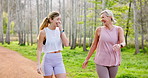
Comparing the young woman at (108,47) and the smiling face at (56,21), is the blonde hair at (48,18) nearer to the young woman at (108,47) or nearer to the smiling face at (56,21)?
the smiling face at (56,21)

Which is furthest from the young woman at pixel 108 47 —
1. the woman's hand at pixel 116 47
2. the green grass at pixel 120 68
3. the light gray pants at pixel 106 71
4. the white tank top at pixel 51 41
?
the green grass at pixel 120 68

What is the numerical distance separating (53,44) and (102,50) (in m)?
0.86

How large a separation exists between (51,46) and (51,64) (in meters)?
0.31

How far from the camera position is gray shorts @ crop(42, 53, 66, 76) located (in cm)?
420

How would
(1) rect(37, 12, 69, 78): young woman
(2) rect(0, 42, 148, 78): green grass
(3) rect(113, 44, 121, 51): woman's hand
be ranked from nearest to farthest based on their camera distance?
(3) rect(113, 44, 121, 51): woman's hand < (1) rect(37, 12, 69, 78): young woman < (2) rect(0, 42, 148, 78): green grass

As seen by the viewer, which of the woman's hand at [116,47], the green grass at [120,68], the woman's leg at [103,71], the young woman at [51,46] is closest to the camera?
the woman's hand at [116,47]

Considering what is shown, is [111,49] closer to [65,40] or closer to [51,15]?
[65,40]

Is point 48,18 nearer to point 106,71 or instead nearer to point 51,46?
point 51,46

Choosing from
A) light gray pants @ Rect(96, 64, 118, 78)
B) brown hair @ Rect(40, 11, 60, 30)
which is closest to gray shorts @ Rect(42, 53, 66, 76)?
brown hair @ Rect(40, 11, 60, 30)

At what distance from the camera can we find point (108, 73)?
414cm

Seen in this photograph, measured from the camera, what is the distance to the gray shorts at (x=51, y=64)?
4199mm

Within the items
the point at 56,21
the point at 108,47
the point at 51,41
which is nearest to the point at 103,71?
the point at 108,47

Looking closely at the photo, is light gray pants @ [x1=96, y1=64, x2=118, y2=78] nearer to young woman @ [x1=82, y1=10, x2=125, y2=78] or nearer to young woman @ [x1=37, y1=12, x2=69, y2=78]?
young woman @ [x1=82, y1=10, x2=125, y2=78]

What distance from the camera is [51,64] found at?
4207mm
